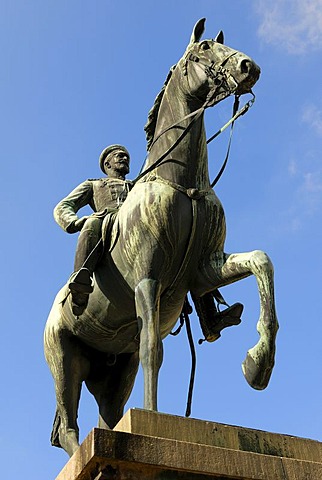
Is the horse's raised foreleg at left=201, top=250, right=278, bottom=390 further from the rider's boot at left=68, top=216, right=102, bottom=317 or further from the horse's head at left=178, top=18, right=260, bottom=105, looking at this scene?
the horse's head at left=178, top=18, right=260, bottom=105

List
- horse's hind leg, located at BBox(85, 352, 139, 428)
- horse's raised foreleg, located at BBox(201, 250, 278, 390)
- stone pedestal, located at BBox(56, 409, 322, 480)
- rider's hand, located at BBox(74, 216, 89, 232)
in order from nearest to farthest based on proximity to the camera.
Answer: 1. stone pedestal, located at BBox(56, 409, 322, 480)
2. horse's raised foreleg, located at BBox(201, 250, 278, 390)
3. rider's hand, located at BBox(74, 216, 89, 232)
4. horse's hind leg, located at BBox(85, 352, 139, 428)

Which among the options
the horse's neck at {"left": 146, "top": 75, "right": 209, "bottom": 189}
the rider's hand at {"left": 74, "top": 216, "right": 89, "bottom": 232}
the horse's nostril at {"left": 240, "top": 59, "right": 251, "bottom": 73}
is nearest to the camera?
the horse's nostril at {"left": 240, "top": 59, "right": 251, "bottom": 73}

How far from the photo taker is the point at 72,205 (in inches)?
346

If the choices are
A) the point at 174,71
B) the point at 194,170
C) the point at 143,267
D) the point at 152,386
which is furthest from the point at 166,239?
the point at 174,71

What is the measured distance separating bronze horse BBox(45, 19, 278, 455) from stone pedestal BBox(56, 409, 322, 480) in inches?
25.4

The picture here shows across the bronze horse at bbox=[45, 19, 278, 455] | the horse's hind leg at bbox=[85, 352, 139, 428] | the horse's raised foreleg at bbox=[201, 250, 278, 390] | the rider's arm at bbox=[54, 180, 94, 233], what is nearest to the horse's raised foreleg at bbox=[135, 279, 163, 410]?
the bronze horse at bbox=[45, 19, 278, 455]

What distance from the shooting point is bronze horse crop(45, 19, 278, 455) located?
6.93 metres

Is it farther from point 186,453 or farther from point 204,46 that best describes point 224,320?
point 204,46

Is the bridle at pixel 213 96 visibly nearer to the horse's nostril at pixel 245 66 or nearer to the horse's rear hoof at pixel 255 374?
the horse's nostril at pixel 245 66

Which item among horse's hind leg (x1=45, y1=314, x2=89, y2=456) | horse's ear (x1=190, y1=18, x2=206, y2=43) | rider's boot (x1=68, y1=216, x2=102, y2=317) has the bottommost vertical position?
horse's hind leg (x1=45, y1=314, x2=89, y2=456)

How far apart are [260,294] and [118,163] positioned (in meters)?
3.21

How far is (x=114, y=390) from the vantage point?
344 inches

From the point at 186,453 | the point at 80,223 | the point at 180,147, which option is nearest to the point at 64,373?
the point at 80,223

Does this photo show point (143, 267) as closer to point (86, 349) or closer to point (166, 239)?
point (166, 239)
